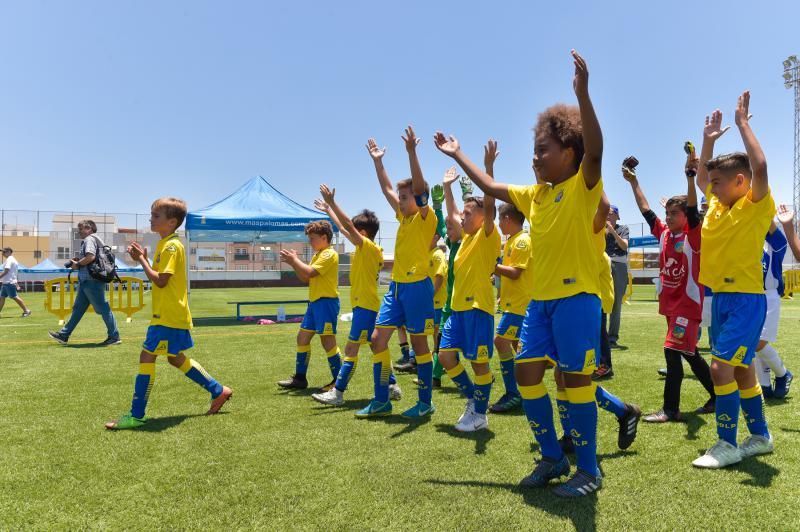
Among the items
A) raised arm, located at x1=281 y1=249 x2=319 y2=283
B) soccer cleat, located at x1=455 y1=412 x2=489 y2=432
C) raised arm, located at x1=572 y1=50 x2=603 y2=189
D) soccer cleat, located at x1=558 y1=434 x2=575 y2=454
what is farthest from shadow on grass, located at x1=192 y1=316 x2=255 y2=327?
raised arm, located at x1=572 y1=50 x2=603 y2=189

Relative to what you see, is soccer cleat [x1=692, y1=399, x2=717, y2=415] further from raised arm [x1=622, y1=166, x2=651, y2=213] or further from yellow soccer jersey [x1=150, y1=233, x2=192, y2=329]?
yellow soccer jersey [x1=150, y1=233, x2=192, y2=329]

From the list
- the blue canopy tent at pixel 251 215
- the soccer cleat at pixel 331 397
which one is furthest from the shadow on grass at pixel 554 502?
the blue canopy tent at pixel 251 215

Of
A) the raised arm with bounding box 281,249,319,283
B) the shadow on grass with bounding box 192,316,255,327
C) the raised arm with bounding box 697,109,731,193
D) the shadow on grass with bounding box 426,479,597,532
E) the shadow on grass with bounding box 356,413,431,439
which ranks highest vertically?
the raised arm with bounding box 697,109,731,193

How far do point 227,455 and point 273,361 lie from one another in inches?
170

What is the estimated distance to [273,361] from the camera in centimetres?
820

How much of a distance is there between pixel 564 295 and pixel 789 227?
312 cm

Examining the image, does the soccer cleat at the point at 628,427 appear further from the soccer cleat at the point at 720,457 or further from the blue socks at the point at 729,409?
the blue socks at the point at 729,409

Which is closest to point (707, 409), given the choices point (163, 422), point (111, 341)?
point (163, 422)

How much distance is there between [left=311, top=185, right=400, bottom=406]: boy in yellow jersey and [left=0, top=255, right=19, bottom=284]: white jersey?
13.4 m

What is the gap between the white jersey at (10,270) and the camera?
15.1 metres

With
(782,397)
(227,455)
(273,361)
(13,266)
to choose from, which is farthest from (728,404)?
(13,266)

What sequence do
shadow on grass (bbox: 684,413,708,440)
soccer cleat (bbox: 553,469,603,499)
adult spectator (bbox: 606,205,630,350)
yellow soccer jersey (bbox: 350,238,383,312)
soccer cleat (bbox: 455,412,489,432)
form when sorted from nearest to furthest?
soccer cleat (bbox: 553,469,603,499)
shadow on grass (bbox: 684,413,708,440)
soccer cleat (bbox: 455,412,489,432)
yellow soccer jersey (bbox: 350,238,383,312)
adult spectator (bbox: 606,205,630,350)

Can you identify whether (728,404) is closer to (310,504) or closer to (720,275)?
(720,275)

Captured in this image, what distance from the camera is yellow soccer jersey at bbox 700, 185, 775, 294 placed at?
142 inches
